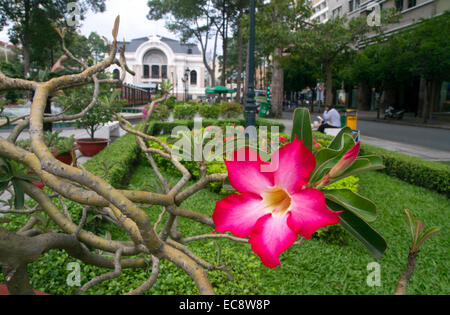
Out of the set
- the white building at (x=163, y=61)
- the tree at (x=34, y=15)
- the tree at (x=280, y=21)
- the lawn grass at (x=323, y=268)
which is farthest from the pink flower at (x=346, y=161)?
the white building at (x=163, y=61)

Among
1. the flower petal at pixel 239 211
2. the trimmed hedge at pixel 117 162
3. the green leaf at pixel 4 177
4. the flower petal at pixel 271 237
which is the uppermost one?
the flower petal at pixel 239 211

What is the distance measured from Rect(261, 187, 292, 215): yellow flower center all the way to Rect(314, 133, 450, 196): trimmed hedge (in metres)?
5.72

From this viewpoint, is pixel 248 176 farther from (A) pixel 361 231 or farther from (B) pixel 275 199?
(A) pixel 361 231

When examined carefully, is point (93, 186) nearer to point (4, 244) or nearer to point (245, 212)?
point (245, 212)

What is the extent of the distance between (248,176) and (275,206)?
0.05 metres

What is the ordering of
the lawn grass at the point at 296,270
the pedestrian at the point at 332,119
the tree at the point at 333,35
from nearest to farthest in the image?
the lawn grass at the point at 296,270 → the pedestrian at the point at 332,119 → the tree at the point at 333,35

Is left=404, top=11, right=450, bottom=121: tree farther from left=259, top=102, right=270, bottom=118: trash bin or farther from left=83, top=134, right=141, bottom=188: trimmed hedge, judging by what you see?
left=83, top=134, right=141, bottom=188: trimmed hedge

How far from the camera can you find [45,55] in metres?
24.1

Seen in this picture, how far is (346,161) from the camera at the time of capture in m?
0.46

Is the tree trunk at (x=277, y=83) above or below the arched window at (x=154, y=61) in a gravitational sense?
below

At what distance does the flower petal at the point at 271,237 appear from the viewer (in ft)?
1.31

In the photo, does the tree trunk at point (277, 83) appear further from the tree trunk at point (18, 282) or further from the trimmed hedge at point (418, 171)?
the tree trunk at point (18, 282)
